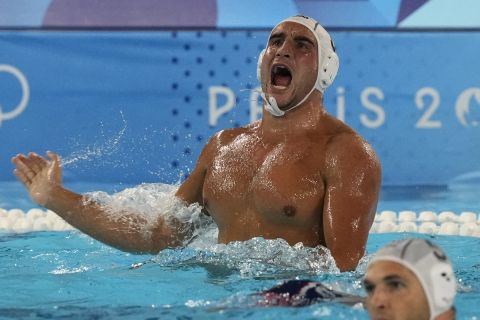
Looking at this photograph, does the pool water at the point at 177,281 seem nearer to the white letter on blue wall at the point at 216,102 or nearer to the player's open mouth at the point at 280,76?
the player's open mouth at the point at 280,76

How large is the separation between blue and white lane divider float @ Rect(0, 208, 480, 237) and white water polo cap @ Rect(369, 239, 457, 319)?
2.57 m

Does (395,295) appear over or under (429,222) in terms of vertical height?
over

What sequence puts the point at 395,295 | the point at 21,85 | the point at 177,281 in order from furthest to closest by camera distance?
the point at 21,85 < the point at 177,281 < the point at 395,295

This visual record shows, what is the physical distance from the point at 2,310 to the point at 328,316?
0.97 meters

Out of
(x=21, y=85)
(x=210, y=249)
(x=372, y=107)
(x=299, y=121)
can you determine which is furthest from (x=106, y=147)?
(x=299, y=121)

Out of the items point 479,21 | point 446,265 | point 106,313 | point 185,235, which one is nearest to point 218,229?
point 185,235

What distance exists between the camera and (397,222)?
5023 mm

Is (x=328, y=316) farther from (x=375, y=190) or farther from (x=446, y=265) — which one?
(x=375, y=190)

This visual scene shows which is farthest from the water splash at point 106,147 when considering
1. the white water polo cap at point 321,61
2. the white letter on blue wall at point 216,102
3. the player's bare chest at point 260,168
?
the white water polo cap at point 321,61

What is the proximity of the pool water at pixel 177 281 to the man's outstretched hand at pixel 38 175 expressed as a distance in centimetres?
29

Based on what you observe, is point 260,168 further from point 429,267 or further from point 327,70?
point 429,267

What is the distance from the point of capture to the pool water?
264cm

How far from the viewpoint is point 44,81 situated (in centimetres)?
579

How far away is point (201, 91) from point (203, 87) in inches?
1.1
